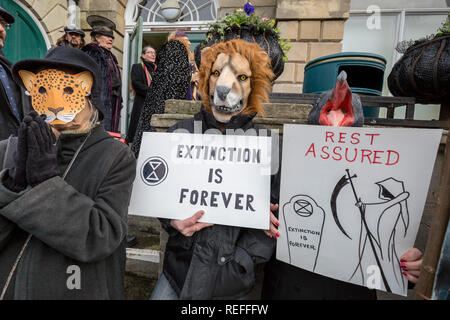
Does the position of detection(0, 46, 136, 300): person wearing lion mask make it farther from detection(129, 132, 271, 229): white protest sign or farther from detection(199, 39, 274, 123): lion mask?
detection(199, 39, 274, 123): lion mask

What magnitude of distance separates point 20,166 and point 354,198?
1393 mm

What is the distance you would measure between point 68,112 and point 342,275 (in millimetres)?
1446

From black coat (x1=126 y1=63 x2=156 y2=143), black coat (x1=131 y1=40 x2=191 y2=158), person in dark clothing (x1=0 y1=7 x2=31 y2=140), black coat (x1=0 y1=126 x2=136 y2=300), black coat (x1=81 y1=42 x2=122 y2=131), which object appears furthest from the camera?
black coat (x1=126 y1=63 x2=156 y2=143)

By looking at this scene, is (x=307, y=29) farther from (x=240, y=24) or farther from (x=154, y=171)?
(x=154, y=171)

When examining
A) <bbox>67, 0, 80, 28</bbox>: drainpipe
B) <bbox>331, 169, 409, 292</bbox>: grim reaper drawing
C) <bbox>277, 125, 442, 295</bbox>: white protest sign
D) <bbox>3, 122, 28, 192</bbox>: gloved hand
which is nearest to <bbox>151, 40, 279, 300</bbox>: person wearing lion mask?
<bbox>277, 125, 442, 295</bbox>: white protest sign

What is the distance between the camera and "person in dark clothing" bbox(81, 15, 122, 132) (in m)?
3.22

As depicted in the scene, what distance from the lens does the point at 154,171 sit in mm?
1349

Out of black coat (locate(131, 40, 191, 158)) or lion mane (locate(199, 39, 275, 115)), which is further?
black coat (locate(131, 40, 191, 158))

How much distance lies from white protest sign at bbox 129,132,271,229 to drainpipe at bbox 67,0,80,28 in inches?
257

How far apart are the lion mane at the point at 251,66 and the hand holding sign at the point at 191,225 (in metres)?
0.61

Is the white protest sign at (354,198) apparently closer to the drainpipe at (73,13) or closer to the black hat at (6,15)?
the black hat at (6,15)

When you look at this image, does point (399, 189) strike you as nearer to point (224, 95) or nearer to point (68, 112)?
point (224, 95)

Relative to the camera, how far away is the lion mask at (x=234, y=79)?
134cm

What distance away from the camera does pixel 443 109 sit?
2883 millimetres
